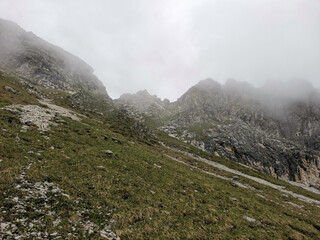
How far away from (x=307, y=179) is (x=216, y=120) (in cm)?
7923

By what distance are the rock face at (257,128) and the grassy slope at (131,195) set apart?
8872cm

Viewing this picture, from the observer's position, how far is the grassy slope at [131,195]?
42.7 feet

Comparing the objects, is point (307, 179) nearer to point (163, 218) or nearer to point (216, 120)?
point (216, 120)

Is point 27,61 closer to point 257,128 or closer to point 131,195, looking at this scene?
point 131,195

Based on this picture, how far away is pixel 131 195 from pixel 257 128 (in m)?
177

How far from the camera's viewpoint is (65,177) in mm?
15430

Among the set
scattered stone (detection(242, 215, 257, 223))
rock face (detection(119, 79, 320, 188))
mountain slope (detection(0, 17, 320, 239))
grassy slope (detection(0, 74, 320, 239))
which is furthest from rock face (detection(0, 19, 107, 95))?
scattered stone (detection(242, 215, 257, 223))

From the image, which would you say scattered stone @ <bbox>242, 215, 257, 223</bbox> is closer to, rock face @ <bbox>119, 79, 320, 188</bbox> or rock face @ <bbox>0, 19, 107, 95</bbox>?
rock face @ <bbox>119, 79, 320, 188</bbox>

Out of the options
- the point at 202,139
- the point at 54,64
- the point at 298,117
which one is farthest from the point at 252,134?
the point at 54,64

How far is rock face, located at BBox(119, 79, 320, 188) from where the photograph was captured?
114750mm

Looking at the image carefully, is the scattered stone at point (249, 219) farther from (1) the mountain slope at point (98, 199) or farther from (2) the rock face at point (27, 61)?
(2) the rock face at point (27, 61)

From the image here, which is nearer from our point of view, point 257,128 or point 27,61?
point 27,61

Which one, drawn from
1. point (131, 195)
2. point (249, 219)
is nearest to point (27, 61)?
point (131, 195)

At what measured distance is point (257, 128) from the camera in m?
162
